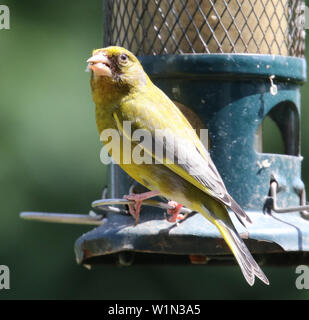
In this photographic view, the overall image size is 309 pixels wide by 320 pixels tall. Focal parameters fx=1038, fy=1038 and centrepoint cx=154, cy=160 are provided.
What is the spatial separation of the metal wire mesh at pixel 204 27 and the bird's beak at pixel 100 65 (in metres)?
0.55

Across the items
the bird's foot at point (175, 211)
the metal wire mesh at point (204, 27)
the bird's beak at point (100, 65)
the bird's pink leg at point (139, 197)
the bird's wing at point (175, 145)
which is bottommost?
the bird's foot at point (175, 211)

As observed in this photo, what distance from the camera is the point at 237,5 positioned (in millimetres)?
5895

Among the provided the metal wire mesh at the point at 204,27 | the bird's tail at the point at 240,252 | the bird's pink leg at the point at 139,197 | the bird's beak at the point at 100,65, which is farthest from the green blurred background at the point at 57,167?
the bird's tail at the point at 240,252

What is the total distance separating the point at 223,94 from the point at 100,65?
799 millimetres

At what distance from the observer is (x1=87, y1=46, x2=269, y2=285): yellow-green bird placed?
5.36 meters

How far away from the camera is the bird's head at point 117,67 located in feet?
17.8

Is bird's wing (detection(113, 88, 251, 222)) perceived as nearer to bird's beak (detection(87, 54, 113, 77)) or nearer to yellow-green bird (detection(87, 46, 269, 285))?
yellow-green bird (detection(87, 46, 269, 285))

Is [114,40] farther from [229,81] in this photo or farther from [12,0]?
[12,0]

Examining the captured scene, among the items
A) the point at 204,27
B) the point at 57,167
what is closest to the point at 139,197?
the point at 204,27

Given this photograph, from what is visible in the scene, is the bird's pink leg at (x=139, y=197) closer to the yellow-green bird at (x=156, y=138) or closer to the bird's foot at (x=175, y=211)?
the yellow-green bird at (x=156, y=138)

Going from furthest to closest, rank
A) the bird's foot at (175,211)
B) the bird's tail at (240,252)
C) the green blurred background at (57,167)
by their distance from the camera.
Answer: the green blurred background at (57,167) → the bird's foot at (175,211) → the bird's tail at (240,252)

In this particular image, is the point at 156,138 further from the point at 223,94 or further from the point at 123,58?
the point at 223,94

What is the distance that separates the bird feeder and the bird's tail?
→ 0.30 m

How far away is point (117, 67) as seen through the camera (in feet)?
18.0
